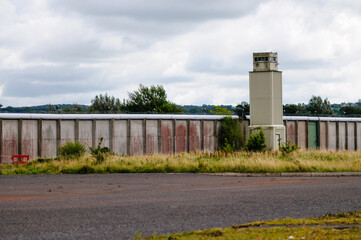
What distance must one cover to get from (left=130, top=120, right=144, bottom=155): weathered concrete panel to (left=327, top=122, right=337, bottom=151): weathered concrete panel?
66.4ft

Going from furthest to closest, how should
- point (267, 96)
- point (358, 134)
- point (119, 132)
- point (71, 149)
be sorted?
point (358, 134) → point (119, 132) → point (267, 96) → point (71, 149)

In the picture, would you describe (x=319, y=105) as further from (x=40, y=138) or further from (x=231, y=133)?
(x=40, y=138)

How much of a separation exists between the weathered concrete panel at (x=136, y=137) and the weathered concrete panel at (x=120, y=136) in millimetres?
497

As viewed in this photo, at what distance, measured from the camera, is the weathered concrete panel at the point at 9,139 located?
32.0 metres

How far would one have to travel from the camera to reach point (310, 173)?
852 inches

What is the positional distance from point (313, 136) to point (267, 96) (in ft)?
51.7

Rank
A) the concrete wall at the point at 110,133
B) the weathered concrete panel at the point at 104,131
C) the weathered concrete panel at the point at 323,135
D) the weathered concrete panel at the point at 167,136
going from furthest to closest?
the weathered concrete panel at the point at 323,135, the weathered concrete panel at the point at 167,136, the weathered concrete panel at the point at 104,131, the concrete wall at the point at 110,133

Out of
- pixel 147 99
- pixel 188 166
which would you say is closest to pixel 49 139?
pixel 188 166

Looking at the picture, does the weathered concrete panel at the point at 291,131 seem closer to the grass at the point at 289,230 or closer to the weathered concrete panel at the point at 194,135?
the weathered concrete panel at the point at 194,135

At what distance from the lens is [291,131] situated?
45.2 m

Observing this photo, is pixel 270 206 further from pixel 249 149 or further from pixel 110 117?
pixel 110 117

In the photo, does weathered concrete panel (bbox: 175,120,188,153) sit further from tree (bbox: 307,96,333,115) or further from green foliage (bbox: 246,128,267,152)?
tree (bbox: 307,96,333,115)

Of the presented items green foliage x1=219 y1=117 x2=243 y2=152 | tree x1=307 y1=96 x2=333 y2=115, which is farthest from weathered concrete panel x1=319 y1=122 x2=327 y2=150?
tree x1=307 y1=96 x2=333 y2=115

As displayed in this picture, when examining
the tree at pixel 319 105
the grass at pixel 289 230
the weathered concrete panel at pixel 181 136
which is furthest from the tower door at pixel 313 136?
the tree at pixel 319 105
